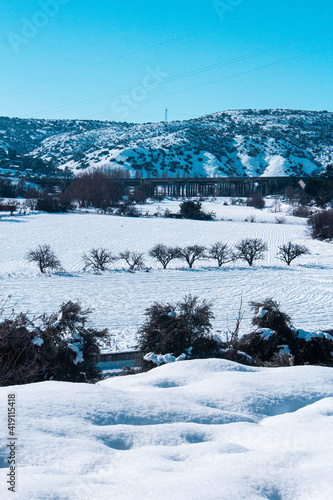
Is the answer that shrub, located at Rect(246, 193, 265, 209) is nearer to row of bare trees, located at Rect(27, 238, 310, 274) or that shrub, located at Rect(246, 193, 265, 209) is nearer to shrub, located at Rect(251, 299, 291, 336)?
row of bare trees, located at Rect(27, 238, 310, 274)

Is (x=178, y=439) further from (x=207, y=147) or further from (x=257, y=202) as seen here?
(x=207, y=147)

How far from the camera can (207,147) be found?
15625 cm

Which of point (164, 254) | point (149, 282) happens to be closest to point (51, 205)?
point (164, 254)

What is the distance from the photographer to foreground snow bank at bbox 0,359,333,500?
2666mm

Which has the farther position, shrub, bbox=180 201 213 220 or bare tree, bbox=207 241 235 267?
shrub, bbox=180 201 213 220

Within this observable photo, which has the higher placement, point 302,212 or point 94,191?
point 94,191

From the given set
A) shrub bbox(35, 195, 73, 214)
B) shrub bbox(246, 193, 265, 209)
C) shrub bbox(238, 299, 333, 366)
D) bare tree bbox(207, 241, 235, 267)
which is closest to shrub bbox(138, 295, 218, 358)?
shrub bbox(238, 299, 333, 366)

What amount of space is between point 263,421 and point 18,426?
2.42 meters

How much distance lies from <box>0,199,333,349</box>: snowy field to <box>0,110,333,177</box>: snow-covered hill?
→ 87.3m

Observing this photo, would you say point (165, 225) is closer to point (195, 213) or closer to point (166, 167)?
point (195, 213)

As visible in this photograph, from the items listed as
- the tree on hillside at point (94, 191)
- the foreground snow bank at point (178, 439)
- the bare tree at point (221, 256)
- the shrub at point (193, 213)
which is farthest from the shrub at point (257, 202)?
the foreground snow bank at point (178, 439)

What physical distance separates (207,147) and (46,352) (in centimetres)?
15469

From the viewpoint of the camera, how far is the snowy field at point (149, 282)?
57.0 feet

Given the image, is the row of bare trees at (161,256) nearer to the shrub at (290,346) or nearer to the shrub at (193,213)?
the shrub at (290,346)
